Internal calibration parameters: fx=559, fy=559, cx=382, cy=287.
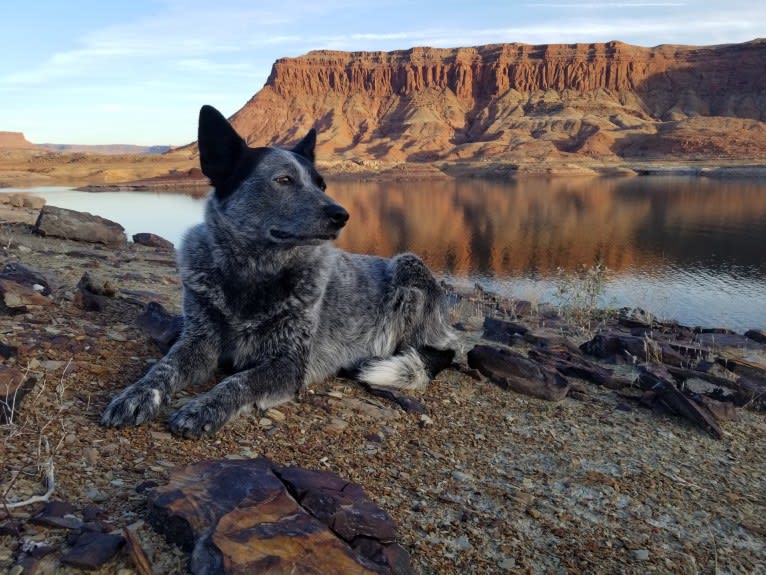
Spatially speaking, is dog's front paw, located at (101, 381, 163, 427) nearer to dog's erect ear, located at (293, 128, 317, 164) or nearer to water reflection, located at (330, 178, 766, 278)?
dog's erect ear, located at (293, 128, 317, 164)

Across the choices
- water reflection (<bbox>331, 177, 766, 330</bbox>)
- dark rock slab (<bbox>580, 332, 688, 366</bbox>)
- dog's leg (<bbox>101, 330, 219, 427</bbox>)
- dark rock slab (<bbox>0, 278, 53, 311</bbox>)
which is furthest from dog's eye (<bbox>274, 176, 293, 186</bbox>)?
water reflection (<bbox>331, 177, 766, 330</bbox>)

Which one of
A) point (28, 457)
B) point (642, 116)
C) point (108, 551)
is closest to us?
point (108, 551)

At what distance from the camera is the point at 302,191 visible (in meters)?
4.87

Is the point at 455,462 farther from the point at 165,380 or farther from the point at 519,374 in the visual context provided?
the point at 165,380

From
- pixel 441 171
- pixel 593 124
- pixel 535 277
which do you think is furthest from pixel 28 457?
pixel 593 124

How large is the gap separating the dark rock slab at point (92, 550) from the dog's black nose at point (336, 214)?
2.82m

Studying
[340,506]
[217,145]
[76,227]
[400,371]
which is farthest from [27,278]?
[76,227]

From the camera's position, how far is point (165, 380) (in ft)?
13.5

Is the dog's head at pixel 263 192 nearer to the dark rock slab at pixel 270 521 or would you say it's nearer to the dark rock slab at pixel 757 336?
the dark rock slab at pixel 270 521

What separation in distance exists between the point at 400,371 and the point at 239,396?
5.72 ft

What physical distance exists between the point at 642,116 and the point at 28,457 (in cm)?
16420

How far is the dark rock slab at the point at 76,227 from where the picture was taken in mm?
12898

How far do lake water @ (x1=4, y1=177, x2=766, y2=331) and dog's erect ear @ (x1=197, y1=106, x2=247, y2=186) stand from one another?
380 inches

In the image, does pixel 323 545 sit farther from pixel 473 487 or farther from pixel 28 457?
pixel 28 457
